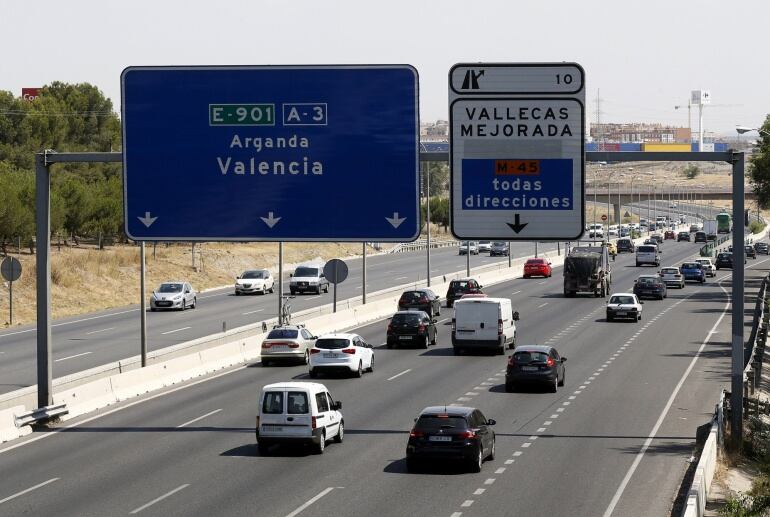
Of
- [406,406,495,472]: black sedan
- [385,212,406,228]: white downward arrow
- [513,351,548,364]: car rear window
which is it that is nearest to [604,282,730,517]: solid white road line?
[406,406,495,472]: black sedan

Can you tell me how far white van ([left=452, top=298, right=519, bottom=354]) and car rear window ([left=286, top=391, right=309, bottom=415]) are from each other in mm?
23302

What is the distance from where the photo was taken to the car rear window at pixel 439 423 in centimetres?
2762

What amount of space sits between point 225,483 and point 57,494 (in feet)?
10.3

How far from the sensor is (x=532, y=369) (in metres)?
41.2

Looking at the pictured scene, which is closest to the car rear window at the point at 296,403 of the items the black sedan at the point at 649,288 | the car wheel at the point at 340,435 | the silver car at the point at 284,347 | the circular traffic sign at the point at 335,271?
the car wheel at the point at 340,435

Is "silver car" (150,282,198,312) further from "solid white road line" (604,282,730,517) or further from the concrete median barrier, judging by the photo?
the concrete median barrier

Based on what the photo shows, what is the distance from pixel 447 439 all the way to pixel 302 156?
664cm

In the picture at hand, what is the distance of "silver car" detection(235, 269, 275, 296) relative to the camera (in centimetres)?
8656

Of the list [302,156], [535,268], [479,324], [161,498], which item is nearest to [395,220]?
[302,156]

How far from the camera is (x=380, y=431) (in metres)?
33.1

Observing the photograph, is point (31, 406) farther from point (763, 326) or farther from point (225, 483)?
point (763, 326)

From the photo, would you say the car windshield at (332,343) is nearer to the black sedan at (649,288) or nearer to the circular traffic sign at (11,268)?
the circular traffic sign at (11,268)

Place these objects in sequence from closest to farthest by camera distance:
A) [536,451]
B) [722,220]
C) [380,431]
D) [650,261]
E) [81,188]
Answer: [536,451] → [380,431] → [81,188] → [650,261] → [722,220]

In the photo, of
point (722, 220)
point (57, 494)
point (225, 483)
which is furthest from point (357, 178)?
point (722, 220)
